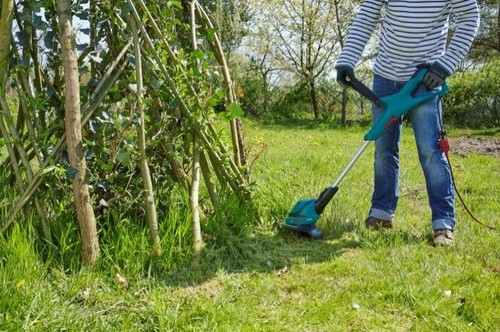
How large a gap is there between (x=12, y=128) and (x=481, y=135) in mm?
10411

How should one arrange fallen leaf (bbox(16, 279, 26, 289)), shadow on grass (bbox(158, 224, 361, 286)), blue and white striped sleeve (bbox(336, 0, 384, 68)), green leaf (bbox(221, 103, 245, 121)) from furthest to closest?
blue and white striped sleeve (bbox(336, 0, 384, 68)) < green leaf (bbox(221, 103, 245, 121)) < shadow on grass (bbox(158, 224, 361, 286)) < fallen leaf (bbox(16, 279, 26, 289))

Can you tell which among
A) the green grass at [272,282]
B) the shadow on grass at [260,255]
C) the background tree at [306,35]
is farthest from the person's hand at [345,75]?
the background tree at [306,35]

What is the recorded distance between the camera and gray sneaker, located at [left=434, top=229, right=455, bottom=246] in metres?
3.03

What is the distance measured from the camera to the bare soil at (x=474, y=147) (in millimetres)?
7684

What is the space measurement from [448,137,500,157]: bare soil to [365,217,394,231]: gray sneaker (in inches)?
177

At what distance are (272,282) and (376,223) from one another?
3.69 ft

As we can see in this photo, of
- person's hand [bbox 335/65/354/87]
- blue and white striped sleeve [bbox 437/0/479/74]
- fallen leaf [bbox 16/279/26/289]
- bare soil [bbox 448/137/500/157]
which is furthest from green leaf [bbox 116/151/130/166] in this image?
bare soil [bbox 448/137/500/157]

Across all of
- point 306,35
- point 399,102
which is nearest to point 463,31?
point 399,102

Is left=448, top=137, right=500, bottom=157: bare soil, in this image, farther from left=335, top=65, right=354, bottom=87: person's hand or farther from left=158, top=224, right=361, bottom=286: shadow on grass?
left=158, top=224, right=361, bottom=286: shadow on grass

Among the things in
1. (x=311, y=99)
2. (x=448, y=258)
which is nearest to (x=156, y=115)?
(x=448, y=258)

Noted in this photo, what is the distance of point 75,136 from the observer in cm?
226

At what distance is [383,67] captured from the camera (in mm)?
3277

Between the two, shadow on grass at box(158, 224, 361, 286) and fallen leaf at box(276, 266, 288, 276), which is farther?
fallen leaf at box(276, 266, 288, 276)

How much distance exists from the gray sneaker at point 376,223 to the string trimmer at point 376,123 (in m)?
0.43
